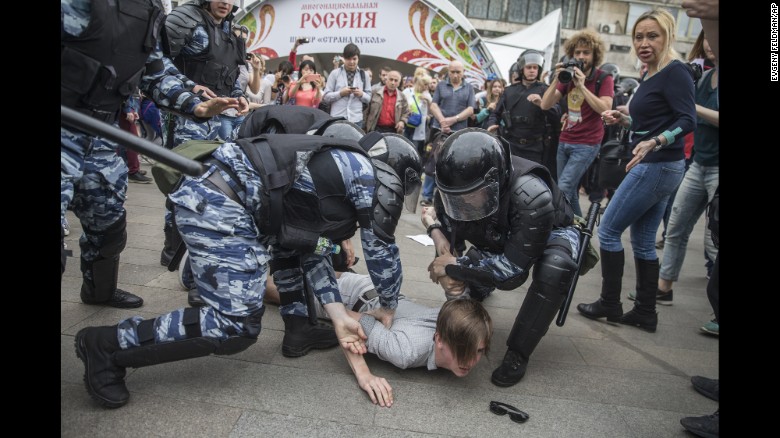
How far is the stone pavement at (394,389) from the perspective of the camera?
1725 millimetres

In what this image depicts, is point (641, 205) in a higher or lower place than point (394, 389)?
higher

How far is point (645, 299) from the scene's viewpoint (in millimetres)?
2945

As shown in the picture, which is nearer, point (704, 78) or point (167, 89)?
point (167, 89)

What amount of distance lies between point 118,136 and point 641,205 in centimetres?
252

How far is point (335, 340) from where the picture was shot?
2354mm

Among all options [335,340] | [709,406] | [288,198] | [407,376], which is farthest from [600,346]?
[288,198]

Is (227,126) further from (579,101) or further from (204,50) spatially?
(579,101)

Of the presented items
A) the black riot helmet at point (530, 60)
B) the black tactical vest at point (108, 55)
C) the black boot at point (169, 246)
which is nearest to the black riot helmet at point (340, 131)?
the black tactical vest at point (108, 55)

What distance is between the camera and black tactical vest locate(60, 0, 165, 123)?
5.03 feet

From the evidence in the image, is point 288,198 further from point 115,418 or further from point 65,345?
point 65,345

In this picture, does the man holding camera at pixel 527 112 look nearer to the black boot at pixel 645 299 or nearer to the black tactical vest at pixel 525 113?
the black tactical vest at pixel 525 113

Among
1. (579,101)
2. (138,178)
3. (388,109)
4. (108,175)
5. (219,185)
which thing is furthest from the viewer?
(388,109)

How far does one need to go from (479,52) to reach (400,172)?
9975mm

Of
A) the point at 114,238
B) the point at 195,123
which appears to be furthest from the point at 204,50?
the point at 114,238
